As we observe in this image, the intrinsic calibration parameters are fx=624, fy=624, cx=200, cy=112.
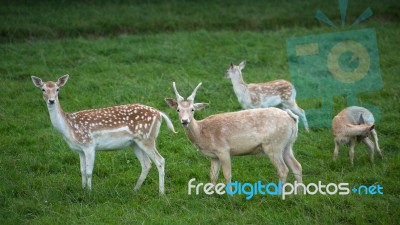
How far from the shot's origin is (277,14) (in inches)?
759

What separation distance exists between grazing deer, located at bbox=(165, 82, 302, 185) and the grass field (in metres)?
0.46

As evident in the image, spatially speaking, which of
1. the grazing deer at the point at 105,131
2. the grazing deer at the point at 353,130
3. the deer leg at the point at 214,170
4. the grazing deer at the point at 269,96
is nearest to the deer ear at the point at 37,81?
the grazing deer at the point at 105,131

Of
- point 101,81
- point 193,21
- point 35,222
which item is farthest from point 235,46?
point 35,222

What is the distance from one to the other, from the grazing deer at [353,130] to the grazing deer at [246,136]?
1.42 metres

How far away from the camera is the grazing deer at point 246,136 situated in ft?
27.1

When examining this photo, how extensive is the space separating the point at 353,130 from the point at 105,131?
3745 millimetres

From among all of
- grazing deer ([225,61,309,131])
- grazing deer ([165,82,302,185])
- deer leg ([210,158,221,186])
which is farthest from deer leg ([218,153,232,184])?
grazing deer ([225,61,309,131])

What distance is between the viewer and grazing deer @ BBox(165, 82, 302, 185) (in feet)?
27.1

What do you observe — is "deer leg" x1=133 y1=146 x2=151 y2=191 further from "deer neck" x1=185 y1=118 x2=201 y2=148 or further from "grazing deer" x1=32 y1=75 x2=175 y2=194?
"deer neck" x1=185 y1=118 x2=201 y2=148

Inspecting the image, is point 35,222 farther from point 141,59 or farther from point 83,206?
point 141,59

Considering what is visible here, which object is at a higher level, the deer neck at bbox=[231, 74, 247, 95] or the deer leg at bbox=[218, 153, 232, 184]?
the deer neck at bbox=[231, 74, 247, 95]

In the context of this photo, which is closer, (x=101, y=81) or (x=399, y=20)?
(x=101, y=81)

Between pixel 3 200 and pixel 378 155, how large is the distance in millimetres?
5590

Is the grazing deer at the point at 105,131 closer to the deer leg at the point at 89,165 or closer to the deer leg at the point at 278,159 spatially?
the deer leg at the point at 89,165
